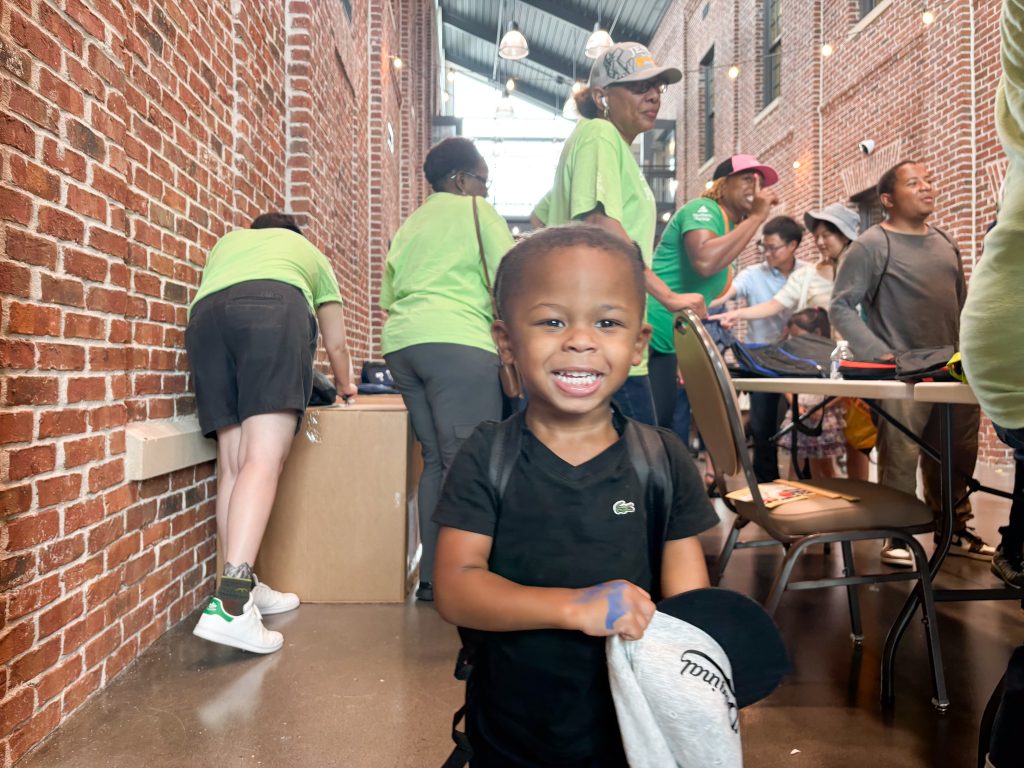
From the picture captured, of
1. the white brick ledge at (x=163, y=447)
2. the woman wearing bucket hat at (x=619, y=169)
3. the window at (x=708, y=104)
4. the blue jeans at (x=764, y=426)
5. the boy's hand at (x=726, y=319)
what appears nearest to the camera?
the white brick ledge at (x=163, y=447)

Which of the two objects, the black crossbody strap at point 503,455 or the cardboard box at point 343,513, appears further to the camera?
the cardboard box at point 343,513

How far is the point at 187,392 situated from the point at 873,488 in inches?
89.5

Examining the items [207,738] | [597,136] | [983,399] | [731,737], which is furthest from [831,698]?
[597,136]

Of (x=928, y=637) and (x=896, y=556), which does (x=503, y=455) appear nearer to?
(x=928, y=637)

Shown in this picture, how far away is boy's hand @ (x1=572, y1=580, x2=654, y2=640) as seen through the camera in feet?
2.88

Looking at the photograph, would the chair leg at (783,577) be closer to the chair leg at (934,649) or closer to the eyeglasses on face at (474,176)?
the chair leg at (934,649)

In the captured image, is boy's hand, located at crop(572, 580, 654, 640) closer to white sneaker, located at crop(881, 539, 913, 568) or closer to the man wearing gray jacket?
the man wearing gray jacket

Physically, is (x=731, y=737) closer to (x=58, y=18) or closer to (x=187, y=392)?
(x=58, y=18)

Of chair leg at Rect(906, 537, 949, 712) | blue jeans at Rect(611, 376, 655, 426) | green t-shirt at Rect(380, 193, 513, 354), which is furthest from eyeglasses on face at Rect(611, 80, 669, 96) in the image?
chair leg at Rect(906, 537, 949, 712)

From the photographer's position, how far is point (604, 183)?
234cm

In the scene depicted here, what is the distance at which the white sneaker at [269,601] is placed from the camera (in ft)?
9.05

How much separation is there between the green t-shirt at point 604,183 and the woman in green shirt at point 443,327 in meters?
0.34

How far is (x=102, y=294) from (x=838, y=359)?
90.4 inches

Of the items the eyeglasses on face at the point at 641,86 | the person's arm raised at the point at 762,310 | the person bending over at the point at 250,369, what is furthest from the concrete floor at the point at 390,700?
the person's arm raised at the point at 762,310
